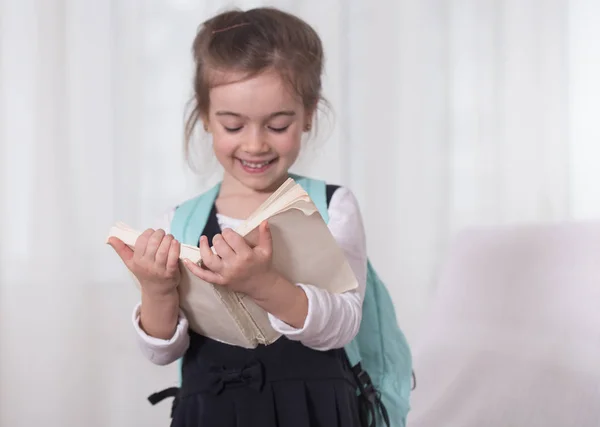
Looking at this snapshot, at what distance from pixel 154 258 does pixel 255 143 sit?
22cm

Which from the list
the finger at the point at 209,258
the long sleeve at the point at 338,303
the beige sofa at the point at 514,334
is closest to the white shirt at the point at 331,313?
the long sleeve at the point at 338,303

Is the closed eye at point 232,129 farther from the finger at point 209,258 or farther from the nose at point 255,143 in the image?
the finger at point 209,258

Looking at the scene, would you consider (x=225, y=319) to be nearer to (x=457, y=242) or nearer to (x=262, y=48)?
(x=262, y=48)

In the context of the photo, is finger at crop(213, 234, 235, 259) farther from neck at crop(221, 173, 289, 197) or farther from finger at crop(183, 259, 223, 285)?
neck at crop(221, 173, 289, 197)

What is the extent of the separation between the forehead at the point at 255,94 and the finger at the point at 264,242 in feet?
0.74

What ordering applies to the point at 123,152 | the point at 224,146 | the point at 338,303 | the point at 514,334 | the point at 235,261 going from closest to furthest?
the point at 235,261 < the point at 338,303 < the point at 224,146 < the point at 514,334 < the point at 123,152

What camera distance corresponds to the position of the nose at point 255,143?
927mm

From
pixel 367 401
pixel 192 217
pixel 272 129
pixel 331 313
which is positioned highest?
pixel 272 129

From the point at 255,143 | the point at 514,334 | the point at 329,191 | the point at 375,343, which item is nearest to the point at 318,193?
the point at 329,191

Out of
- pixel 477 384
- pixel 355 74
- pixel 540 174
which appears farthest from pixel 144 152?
pixel 540 174

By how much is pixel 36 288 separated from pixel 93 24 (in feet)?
1.83

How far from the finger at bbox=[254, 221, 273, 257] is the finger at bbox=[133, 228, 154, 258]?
0.39ft

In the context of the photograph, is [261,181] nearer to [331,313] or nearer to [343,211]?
[343,211]

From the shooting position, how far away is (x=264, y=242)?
75 centimetres
